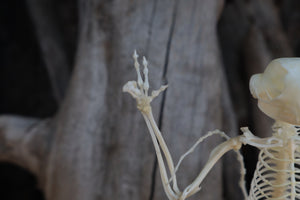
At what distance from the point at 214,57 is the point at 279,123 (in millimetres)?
292

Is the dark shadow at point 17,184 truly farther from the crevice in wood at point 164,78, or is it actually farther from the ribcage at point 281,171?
the ribcage at point 281,171

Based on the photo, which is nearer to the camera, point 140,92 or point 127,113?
point 140,92

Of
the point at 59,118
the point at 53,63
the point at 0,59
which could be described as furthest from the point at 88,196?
the point at 0,59

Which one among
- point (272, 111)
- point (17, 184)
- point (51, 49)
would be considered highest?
point (51, 49)

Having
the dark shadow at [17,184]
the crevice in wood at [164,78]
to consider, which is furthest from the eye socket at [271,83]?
the dark shadow at [17,184]

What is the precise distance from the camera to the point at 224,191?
0.93 metres

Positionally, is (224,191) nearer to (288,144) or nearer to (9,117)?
(288,144)

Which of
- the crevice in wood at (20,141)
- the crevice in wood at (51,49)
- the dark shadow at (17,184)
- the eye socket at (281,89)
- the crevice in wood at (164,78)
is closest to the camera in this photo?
the eye socket at (281,89)

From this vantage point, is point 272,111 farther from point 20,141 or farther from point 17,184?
point 17,184

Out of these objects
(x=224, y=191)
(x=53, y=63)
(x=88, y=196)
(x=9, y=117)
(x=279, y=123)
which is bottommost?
(x=224, y=191)

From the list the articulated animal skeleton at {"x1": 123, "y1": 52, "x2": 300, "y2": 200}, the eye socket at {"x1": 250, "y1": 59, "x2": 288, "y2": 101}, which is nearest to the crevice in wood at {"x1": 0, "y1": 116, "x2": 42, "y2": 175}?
the articulated animal skeleton at {"x1": 123, "y1": 52, "x2": 300, "y2": 200}

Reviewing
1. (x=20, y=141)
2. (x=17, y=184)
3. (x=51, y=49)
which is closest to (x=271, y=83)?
(x=20, y=141)

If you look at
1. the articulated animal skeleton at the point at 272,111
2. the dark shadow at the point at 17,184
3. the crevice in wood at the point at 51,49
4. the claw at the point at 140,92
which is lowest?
the dark shadow at the point at 17,184

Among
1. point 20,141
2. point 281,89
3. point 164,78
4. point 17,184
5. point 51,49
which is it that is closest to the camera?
point 281,89
